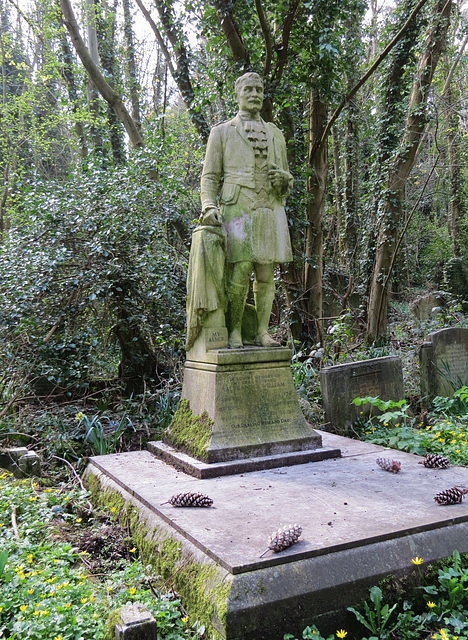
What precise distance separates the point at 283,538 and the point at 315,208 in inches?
290

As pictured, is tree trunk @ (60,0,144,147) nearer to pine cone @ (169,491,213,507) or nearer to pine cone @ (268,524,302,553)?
pine cone @ (169,491,213,507)

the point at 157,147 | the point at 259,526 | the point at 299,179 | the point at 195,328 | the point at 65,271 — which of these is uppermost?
the point at 157,147

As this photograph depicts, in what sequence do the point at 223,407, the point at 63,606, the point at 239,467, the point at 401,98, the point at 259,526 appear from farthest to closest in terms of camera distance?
the point at 401,98
the point at 223,407
the point at 239,467
the point at 259,526
the point at 63,606

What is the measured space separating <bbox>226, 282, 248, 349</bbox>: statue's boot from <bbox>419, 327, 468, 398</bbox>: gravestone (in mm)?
3444

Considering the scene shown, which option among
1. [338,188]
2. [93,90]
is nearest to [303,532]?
[93,90]

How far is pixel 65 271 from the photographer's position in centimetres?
A: 698

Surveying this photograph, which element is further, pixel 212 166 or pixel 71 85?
pixel 71 85

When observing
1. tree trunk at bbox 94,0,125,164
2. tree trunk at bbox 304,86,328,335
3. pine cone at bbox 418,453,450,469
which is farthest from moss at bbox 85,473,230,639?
tree trunk at bbox 94,0,125,164

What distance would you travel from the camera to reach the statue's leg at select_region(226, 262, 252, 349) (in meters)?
4.69

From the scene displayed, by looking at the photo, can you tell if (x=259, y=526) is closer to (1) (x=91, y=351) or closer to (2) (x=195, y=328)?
(2) (x=195, y=328)

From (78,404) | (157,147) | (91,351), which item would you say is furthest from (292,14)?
(78,404)

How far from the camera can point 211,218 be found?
449 centimetres

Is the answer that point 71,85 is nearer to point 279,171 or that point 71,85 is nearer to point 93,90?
point 93,90

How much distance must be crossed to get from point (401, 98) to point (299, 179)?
3.43 metres
